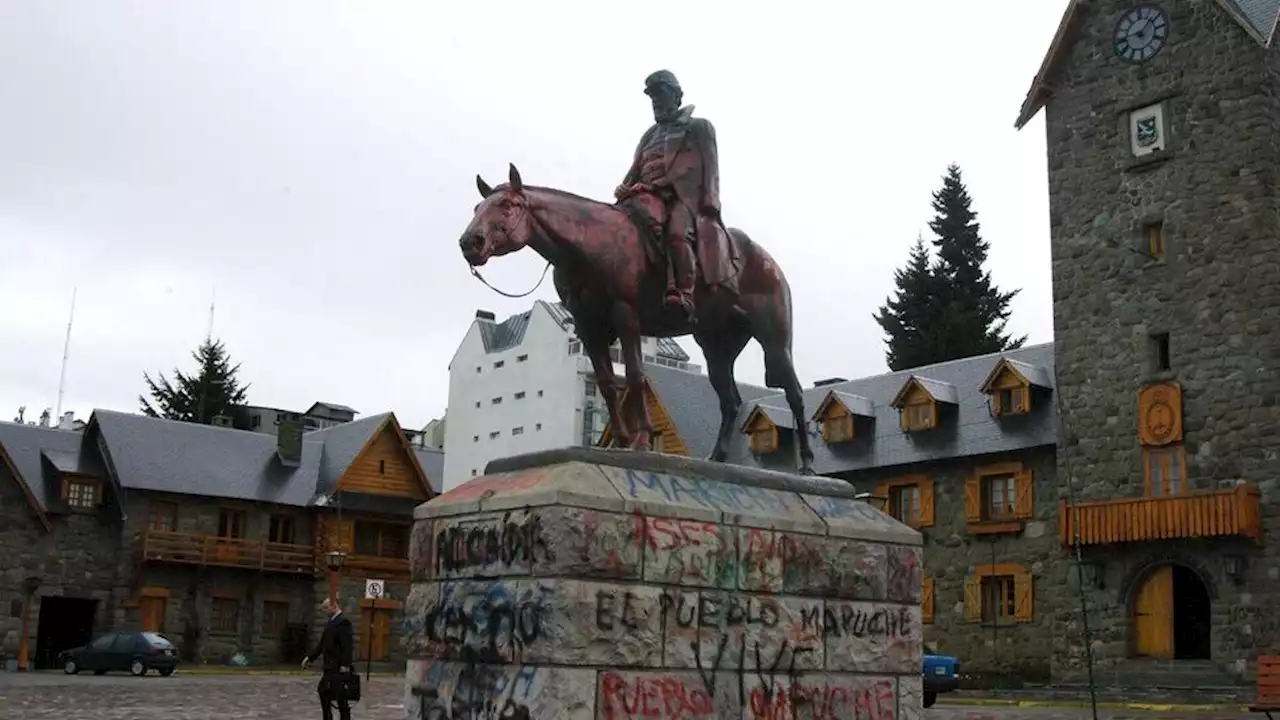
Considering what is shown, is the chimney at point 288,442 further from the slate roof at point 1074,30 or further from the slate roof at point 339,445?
the slate roof at point 1074,30

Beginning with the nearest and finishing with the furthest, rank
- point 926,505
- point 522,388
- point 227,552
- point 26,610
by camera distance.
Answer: point 926,505
point 26,610
point 227,552
point 522,388

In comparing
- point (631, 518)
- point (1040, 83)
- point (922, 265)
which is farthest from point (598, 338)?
point (922, 265)

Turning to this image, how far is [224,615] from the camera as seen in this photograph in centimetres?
4750

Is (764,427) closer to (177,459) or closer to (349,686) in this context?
(177,459)

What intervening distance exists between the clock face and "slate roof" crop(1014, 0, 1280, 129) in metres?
1.13

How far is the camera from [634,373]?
401 inches

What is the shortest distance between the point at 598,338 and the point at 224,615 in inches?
1580

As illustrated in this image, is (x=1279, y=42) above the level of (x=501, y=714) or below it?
above

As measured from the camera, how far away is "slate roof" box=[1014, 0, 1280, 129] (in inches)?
1280

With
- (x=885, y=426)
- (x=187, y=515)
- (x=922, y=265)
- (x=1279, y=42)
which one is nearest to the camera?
(x=1279, y=42)

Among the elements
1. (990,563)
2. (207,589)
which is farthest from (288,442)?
(990,563)

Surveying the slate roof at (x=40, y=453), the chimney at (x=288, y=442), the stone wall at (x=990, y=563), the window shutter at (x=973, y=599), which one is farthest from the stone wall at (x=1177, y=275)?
the slate roof at (x=40, y=453)

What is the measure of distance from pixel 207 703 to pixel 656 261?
1759 cm

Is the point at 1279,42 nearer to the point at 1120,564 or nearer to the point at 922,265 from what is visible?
the point at 1120,564
